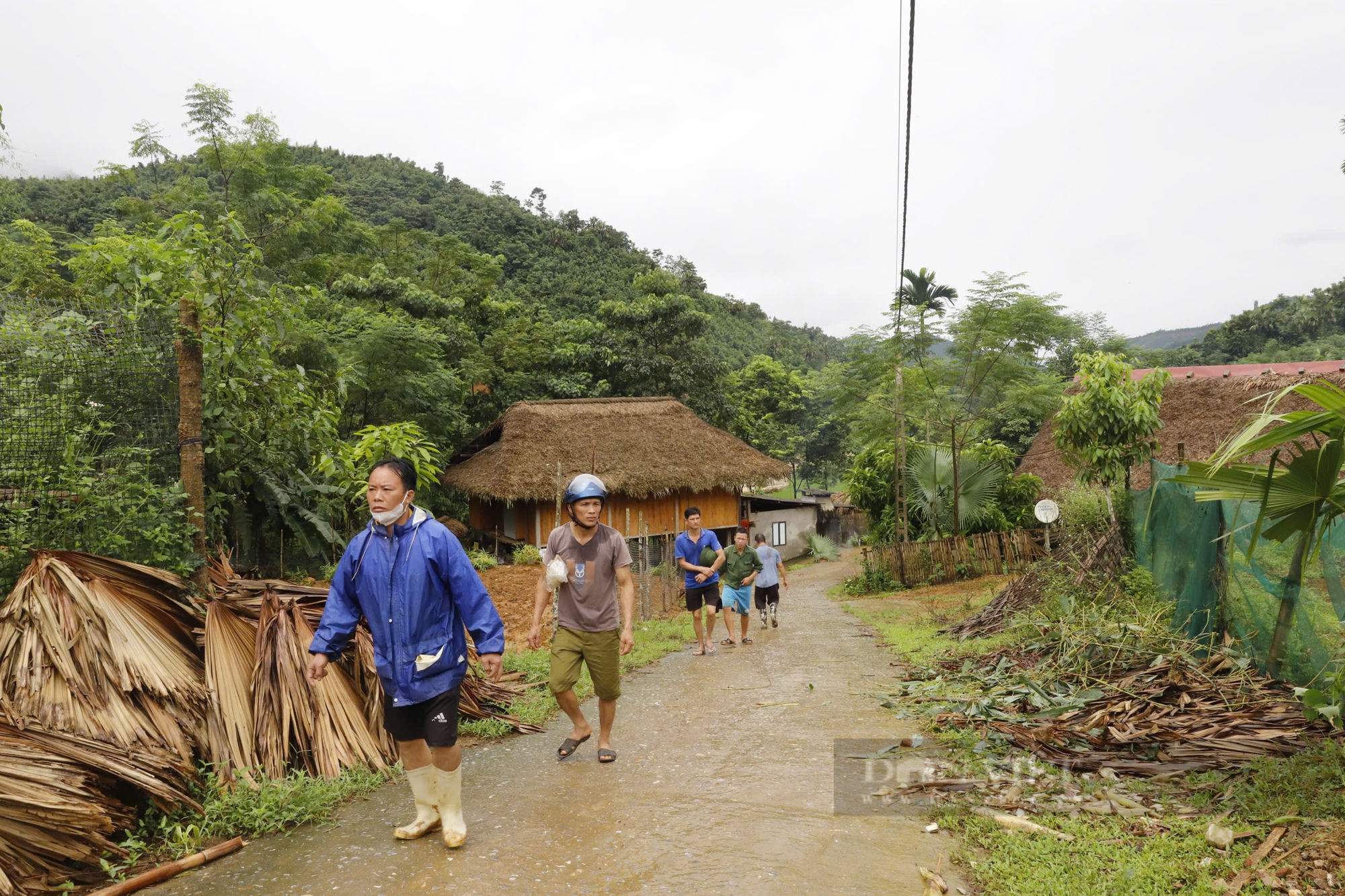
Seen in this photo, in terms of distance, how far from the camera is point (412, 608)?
11.9 ft

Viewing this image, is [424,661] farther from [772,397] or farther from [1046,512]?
[772,397]

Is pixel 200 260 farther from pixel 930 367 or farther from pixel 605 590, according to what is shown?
pixel 930 367

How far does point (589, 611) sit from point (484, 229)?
39597 millimetres

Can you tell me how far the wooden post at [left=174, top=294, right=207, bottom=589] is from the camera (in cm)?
512

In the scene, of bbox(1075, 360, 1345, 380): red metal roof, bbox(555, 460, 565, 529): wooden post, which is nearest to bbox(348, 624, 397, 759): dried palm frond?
bbox(555, 460, 565, 529): wooden post

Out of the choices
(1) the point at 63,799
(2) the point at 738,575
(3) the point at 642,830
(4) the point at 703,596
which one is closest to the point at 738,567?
(2) the point at 738,575

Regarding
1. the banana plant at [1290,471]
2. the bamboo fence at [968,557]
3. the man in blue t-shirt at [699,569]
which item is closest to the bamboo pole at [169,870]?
the banana plant at [1290,471]

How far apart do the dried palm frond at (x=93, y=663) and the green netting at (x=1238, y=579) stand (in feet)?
15.5

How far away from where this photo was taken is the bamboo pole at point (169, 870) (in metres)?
3.25

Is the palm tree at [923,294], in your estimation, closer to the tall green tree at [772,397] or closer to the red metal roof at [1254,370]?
the red metal roof at [1254,370]

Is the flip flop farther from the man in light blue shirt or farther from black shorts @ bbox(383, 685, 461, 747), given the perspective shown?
the man in light blue shirt

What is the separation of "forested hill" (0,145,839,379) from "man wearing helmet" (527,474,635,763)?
21.5 meters

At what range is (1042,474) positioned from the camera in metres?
22.8

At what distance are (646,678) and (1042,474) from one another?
18.4m
